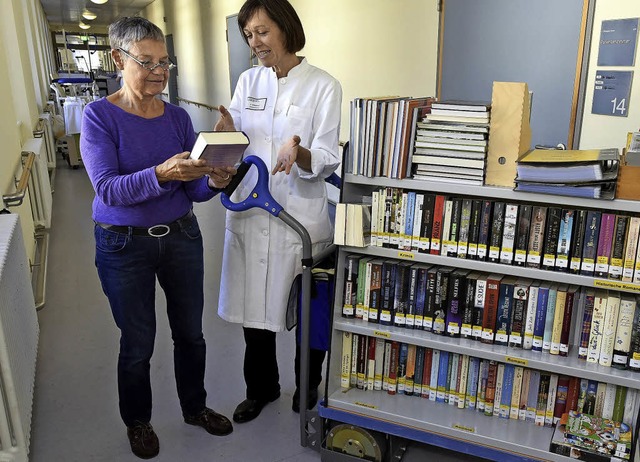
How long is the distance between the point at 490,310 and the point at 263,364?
3.32ft

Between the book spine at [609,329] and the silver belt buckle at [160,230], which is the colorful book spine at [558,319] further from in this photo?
the silver belt buckle at [160,230]

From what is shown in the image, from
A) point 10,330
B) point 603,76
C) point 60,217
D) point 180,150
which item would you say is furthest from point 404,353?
point 60,217

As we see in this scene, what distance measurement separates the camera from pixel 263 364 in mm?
2312

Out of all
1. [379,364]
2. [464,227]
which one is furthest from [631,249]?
[379,364]

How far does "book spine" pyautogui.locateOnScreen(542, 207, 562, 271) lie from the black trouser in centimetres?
99

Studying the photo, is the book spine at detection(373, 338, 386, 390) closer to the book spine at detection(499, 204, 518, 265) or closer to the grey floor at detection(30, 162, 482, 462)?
the grey floor at detection(30, 162, 482, 462)

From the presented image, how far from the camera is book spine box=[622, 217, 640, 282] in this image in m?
1.55

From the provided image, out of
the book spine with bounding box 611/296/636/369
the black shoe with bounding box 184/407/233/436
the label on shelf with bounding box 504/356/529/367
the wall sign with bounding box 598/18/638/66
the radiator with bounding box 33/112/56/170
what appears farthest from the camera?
the radiator with bounding box 33/112/56/170

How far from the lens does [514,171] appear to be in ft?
5.40

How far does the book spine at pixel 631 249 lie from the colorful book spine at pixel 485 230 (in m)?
0.39

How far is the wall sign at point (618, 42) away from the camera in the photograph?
2703 mm

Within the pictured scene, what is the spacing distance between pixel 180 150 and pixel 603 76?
2289 mm

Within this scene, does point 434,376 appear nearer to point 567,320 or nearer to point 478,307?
point 478,307

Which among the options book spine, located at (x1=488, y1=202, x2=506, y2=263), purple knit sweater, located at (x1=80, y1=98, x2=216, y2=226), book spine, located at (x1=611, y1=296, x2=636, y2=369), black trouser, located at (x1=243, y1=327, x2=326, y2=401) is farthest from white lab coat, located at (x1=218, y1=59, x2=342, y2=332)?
book spine, located at (x1=611, y1=296, x2=636, y2=369)
